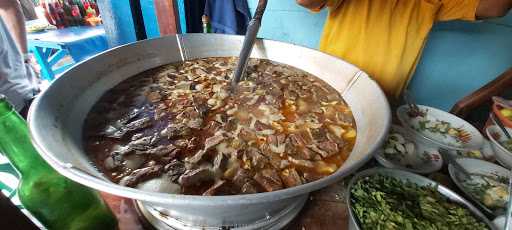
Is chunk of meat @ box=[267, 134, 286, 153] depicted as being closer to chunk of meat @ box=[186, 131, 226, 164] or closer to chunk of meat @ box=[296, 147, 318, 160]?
chunk of meat @ box=[296, 147, 318, 160]

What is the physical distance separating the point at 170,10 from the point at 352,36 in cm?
170

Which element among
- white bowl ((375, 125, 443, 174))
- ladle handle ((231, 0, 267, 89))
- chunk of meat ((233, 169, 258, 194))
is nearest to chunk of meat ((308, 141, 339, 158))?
white bowl ((375, 125, 443, 174))

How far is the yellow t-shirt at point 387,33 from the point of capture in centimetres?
206

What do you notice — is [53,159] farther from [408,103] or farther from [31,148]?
[408,103]

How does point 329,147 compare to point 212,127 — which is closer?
point 329,147

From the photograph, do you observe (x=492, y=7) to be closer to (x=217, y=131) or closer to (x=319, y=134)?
(x=319, y=134)

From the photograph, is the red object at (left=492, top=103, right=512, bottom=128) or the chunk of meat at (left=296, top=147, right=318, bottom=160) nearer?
the chunk of meat at (left=296, top=147, right=318, bottom=160)

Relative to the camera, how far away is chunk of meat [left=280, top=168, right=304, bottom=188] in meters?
1.07

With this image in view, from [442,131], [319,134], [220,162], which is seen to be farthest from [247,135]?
[442,131]

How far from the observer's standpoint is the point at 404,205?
98 cm

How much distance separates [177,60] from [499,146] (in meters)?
2.02

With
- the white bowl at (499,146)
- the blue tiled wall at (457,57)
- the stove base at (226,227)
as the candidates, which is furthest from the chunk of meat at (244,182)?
the blue tiled wall at (457,57)

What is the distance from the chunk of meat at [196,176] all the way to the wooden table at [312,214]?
0.22 m

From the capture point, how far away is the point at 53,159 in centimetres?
76
